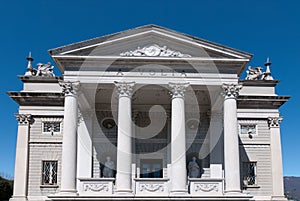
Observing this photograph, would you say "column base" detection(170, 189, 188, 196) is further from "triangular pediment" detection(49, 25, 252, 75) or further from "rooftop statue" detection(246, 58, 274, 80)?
"rooftop statue" detection(246, 58, 274, 80)

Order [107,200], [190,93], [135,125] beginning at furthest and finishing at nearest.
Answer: [135,125] < [190,93] < [107,200]

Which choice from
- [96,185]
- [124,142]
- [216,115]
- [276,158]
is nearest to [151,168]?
[216,115]

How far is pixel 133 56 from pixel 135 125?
287 inches

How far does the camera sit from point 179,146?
2369 centimetres

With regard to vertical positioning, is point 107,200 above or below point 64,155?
below

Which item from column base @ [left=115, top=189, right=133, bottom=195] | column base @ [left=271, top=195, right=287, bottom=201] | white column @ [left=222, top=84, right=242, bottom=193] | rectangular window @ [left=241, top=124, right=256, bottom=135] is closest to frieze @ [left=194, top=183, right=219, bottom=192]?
white column @ [left=222, top=84, right=242, bottom=193]

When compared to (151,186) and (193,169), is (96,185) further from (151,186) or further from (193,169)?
(193,169)

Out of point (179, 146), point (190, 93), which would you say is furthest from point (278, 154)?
point (179, 146)

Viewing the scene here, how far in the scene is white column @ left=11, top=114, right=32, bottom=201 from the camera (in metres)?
29.9

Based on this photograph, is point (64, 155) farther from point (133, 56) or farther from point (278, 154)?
point (278, 154)

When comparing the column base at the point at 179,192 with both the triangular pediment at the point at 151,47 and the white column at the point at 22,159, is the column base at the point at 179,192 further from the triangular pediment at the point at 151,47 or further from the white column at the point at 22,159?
the white column at the point at 22,159

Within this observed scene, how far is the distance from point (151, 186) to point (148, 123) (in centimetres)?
729

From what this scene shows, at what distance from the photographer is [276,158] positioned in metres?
31.4

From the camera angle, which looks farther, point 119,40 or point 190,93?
point 190,93
